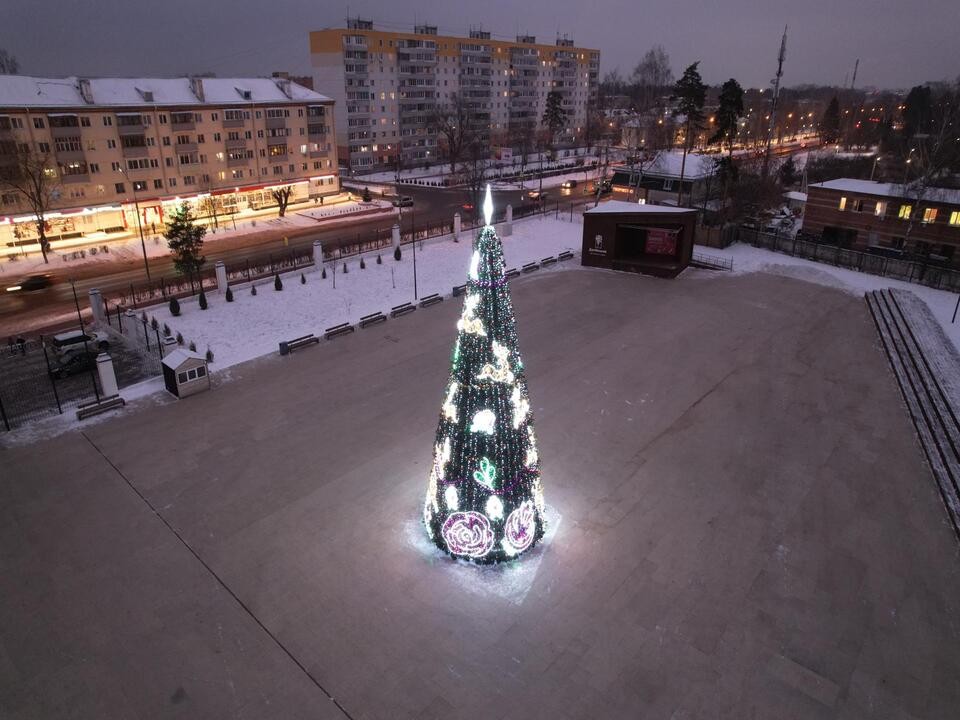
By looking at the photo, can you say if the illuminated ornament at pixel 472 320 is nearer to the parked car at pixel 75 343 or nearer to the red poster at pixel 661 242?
the parked car at pixel 75 343

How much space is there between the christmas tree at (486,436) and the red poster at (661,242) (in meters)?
25.8

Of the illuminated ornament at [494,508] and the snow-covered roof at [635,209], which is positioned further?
the snow-covered roof at [635,209]

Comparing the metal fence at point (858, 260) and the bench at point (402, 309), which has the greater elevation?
the metal fence at point (858, 260)

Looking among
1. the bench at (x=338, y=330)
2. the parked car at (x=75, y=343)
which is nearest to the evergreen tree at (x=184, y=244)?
the parked car at (x=75, y=343)

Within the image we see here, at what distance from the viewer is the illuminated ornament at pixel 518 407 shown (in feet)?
38.1

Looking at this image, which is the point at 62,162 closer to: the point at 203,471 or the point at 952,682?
the point at 203,471

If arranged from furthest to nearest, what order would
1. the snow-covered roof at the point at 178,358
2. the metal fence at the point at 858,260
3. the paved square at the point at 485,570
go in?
the metal fence at the point at 858,260
the snow-covered roof at the point at 178,358
the paved square at the point at 485,570

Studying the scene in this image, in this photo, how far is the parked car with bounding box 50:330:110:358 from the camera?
877 inches

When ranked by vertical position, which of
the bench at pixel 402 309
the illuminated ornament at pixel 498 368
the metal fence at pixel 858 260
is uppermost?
the illuminated ornament at pixel 498 368

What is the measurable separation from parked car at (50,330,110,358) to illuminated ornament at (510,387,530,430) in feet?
60.9

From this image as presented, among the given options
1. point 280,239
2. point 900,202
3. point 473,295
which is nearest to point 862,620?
point 473,295

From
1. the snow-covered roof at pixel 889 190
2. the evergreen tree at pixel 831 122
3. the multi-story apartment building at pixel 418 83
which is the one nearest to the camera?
the snow-covered roof at pixel 889 190

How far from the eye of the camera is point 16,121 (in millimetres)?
38031

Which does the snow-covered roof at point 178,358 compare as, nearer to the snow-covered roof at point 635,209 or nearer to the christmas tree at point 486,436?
the christmas tree at point 486,436
